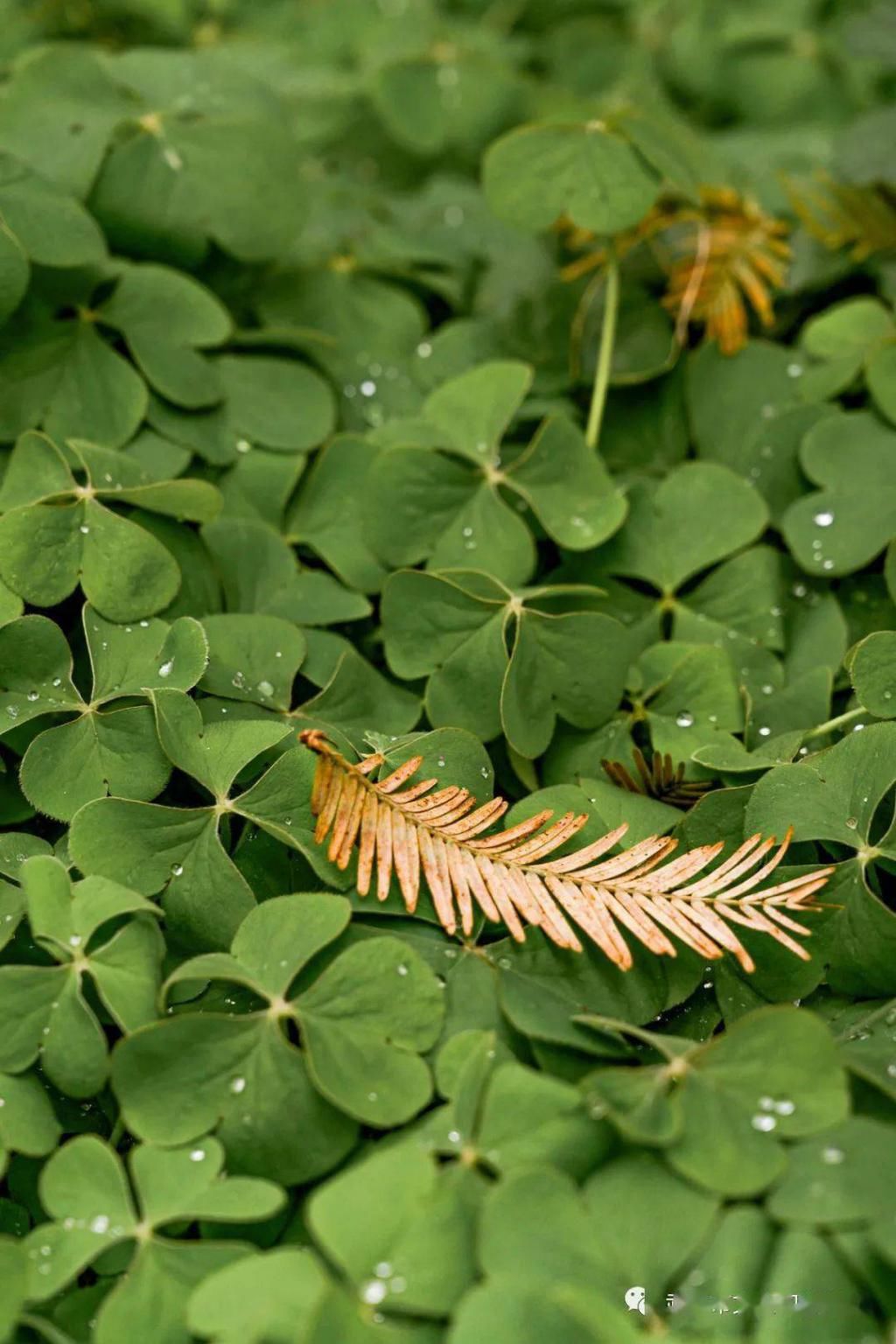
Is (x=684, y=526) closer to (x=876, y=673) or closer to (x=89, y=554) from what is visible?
(x=876, y=673)

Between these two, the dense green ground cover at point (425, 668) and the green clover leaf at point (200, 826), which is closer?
the dense green ground cover at point (425, 668)

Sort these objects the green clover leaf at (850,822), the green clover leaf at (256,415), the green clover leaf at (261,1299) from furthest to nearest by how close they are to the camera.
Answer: the green clover leaf at (256,415)
the green clover leaf at (850,822)
the green clover leaf at (261,1299)

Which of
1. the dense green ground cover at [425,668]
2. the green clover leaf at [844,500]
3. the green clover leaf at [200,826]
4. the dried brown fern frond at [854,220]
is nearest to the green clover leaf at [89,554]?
the dense green ground cover at [425,668]

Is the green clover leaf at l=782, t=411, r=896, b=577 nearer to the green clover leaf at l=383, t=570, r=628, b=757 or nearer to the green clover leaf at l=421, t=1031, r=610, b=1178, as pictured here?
the green clover leaf at l=383, t=570, r=628, b=757

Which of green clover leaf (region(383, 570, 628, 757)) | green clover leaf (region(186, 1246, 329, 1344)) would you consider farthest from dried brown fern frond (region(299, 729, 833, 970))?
green clover leaf (region(186, 1246, 329, 1344))

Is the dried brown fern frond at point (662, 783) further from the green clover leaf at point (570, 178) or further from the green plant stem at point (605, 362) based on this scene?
the green clover leaf at point (570, 178)

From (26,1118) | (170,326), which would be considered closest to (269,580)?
(170,326)

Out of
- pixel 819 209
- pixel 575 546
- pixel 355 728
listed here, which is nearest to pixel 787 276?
pixel 819 209
